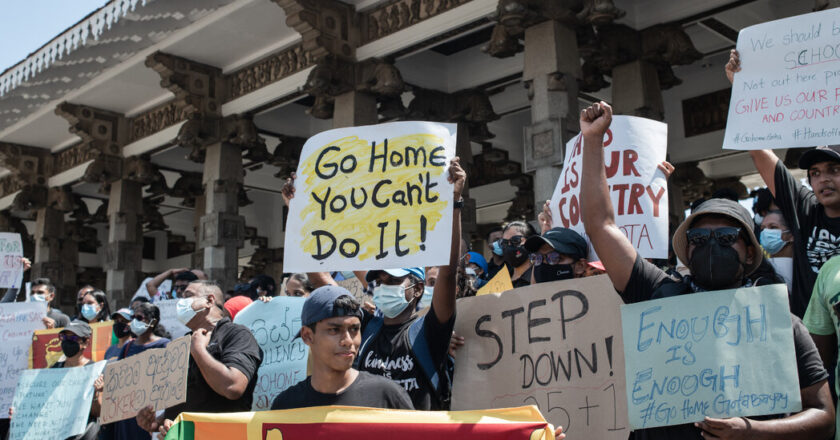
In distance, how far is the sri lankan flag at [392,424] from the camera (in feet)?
8.78

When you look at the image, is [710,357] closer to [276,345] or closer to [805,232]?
[805,232]

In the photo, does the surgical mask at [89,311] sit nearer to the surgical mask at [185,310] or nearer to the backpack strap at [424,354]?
the surgical mask at [185,310]

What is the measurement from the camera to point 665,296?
2.47 meters

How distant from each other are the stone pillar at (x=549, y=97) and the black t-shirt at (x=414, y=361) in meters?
4.47

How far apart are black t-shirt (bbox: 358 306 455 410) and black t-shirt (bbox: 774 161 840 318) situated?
53.7 inches

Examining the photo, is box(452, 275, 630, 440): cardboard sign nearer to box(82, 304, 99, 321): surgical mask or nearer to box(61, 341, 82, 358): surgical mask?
box(61, 341, 82, 358): surgical mask

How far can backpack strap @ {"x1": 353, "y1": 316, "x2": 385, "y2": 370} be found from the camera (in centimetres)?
345

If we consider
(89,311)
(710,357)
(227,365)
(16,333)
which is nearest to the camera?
(710,357)

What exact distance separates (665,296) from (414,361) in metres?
1.15

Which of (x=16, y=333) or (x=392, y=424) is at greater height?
(x=16, y=333)

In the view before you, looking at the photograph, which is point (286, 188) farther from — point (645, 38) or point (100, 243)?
point (100, 243)

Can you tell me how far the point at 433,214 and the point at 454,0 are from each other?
624 cm

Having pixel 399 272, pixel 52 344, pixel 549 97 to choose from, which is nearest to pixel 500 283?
pixel 399 272

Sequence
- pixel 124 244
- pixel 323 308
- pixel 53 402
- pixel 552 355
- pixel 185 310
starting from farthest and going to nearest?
1. pixel 124 244
2. pixel 53 402
3. pixel 185 310
4. pixel 552 355
5. pixel 323 308
